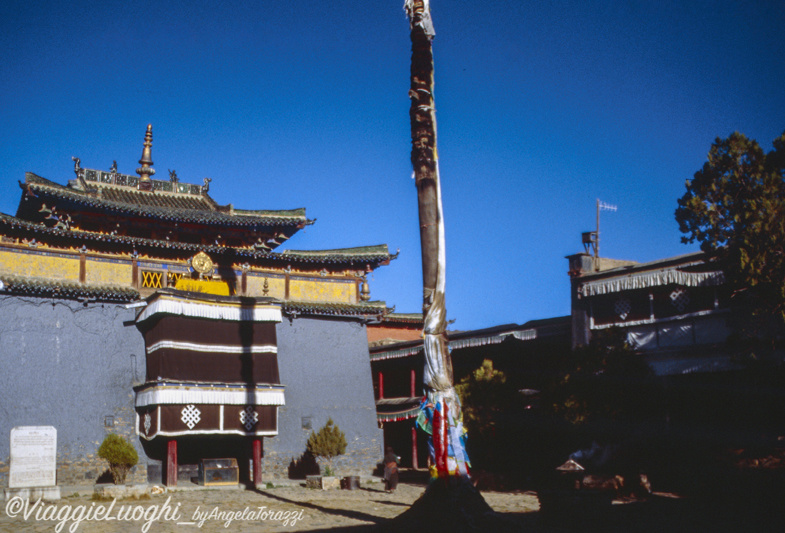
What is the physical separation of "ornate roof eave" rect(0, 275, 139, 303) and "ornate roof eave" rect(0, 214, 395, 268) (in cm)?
142

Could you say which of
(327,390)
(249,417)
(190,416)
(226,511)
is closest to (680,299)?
(327,390)

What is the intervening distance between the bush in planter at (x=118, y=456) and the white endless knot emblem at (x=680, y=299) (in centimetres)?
1520

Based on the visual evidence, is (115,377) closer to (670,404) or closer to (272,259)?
(272,259)

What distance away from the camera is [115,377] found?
20953 mm

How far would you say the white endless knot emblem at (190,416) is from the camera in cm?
1978

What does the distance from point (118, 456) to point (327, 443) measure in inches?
236

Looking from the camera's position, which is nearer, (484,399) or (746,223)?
(746,223)

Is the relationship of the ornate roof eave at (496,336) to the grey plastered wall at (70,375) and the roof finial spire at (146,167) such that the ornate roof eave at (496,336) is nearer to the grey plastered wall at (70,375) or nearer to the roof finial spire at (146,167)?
the grey plastered wall at (70,375)

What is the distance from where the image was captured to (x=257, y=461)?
825 inches

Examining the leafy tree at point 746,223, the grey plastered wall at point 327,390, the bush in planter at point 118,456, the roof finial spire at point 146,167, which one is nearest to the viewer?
the leafy tree at point 746,223

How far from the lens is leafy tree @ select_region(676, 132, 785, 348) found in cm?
1570

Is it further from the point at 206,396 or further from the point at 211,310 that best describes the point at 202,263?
the point at 206,396

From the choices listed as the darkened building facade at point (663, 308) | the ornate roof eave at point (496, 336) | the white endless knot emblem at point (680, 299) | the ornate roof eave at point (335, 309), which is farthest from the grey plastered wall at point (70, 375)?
the white endless knot emblem at point (680, 299)

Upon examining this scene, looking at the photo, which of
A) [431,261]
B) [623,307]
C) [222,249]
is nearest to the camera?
[431,261]
